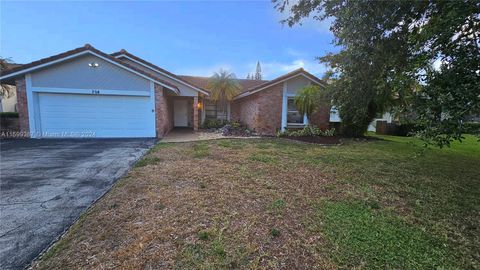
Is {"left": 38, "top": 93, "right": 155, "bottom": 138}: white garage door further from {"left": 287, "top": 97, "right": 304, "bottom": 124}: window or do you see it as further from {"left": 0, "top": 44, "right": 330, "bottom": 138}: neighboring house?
{"left": 287, "top": 97, "right": 304, "bottom": 124}: window

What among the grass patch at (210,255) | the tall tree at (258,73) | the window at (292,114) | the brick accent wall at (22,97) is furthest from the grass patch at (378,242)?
the tall tree at (258,73)

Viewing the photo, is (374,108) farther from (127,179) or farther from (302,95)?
(127,179)

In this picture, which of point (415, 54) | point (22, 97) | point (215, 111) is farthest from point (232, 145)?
point (22, 97)

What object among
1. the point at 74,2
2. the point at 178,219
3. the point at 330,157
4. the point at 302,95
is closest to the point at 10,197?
the point at 178,219

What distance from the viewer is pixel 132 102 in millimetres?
11062

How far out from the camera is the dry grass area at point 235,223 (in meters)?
2.30

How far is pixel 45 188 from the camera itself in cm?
430

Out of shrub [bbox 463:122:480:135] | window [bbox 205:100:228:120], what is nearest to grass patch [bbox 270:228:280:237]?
shrub [bbox 463:122:480:135]

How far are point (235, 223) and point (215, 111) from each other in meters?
16.0

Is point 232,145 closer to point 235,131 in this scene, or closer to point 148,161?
point 148,161

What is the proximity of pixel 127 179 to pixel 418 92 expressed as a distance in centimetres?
583

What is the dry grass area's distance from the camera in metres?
2.30

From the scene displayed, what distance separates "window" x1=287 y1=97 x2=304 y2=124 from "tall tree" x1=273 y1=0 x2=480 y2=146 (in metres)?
7.28

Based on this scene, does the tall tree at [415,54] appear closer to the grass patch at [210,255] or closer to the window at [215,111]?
the grass patch at [210,255]
